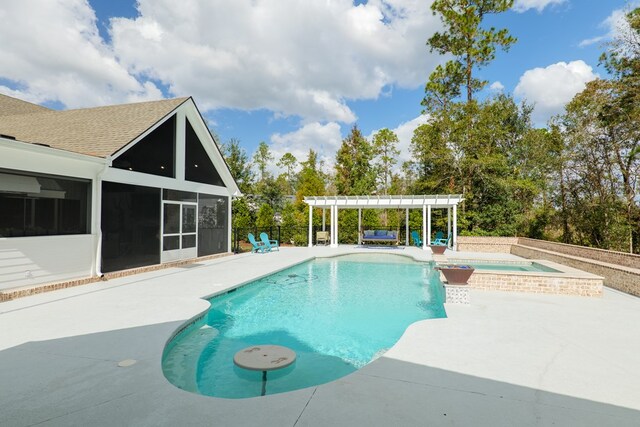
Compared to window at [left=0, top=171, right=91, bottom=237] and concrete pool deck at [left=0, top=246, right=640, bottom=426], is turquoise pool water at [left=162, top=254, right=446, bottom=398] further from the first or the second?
window at [left=0, top=171, right=91, bottom=237]

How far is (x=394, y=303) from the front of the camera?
7613 mm

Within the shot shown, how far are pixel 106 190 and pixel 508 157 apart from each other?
79.6 feet

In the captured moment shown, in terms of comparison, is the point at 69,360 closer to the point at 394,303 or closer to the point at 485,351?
the point at 485,351

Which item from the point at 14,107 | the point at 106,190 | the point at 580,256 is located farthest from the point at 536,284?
the point at 14,107

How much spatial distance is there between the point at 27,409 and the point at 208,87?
23398 millimetres

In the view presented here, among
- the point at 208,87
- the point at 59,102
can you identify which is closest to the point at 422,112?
the point at 208,87

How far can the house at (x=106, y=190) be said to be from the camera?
666 cm

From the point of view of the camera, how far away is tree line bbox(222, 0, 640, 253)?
13.6m

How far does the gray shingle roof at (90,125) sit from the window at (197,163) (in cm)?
137

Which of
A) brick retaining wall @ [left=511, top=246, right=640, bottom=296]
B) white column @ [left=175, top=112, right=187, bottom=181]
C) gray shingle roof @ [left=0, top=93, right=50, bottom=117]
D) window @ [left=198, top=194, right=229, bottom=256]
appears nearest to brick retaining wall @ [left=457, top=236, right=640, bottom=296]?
brick retaining wall @ [left=511, top=246, right=640, bottom=296]

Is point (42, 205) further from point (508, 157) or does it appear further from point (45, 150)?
point (508, 157)

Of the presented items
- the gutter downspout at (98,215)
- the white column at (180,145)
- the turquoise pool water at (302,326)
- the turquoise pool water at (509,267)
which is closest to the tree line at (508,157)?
the turquoise pool water at (509,267)

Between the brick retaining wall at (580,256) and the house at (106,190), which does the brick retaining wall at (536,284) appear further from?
the house at (106,190)

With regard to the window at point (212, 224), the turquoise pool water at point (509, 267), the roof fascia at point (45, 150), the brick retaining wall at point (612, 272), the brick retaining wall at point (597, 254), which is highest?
the roof fascia at point (45, 150)
